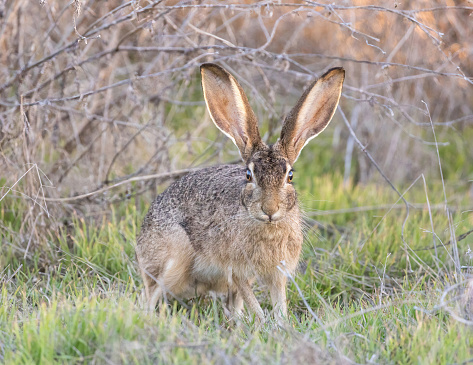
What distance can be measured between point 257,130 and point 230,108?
220 mm

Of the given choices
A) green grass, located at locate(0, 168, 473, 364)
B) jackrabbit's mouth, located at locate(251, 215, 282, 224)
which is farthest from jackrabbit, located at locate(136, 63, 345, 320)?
green grass, located at locate(0, 168, 473, 364)

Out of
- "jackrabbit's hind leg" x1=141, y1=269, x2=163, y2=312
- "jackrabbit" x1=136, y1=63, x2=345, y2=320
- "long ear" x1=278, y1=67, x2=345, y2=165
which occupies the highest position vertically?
"long ear" x1=278, y1=67, x2=345, y2=165

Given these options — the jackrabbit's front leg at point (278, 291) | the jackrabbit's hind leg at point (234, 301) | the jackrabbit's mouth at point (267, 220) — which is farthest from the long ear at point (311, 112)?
the jackrabbit's hind leg at point (234, 301)

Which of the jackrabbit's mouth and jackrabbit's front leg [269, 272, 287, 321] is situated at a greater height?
the jackrabbit's mouth

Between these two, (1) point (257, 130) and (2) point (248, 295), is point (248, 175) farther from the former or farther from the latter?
(2) point (248, 295)

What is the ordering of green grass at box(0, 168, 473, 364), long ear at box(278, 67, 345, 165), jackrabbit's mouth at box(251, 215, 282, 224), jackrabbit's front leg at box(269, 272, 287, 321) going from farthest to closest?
jackrabbit's front leg at box(269, 272, 287, 321) < long ear at box(278, 67, 345, 165) < jackrabbit's mouth at box(251, 215, 282, 224) < green grass at box(0, 168, 473, 364)

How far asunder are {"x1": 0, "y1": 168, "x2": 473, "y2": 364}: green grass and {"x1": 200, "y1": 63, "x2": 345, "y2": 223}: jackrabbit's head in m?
0.59

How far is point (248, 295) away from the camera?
151 inches

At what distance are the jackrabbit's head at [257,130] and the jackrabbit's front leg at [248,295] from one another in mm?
540

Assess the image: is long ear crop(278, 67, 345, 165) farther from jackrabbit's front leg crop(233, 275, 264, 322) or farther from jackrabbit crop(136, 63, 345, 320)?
jackrabbit's front leg crop(233, 275, 264, 322)

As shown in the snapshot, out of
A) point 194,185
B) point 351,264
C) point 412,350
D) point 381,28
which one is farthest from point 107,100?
point 412,350

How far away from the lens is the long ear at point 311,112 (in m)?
3.73

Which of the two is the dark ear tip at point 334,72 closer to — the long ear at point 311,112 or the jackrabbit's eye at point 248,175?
the long ear at point 311,112

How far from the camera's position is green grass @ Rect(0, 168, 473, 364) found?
268 cm
